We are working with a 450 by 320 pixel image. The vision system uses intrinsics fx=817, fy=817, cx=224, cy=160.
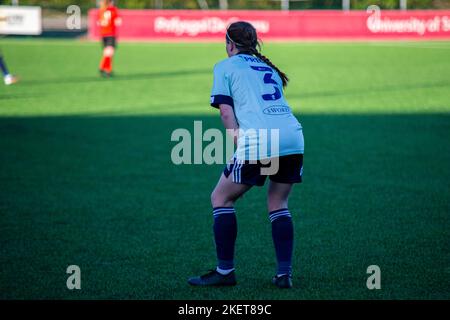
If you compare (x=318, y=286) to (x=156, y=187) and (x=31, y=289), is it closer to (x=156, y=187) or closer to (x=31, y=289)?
(x=31, y=289)

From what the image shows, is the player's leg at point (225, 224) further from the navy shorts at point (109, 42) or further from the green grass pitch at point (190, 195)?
the navy shorts at point (109, 42)

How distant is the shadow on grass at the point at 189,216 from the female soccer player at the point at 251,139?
0.30 meters

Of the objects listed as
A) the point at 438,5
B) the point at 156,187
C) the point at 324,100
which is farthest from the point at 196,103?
the point at 438,5

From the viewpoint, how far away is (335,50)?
29625 mm

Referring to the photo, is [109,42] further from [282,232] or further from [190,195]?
[282,232]

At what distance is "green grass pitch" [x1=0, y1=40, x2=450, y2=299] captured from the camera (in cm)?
587

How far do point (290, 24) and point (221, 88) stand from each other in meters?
30.7

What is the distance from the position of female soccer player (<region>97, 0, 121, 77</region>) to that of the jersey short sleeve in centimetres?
1722

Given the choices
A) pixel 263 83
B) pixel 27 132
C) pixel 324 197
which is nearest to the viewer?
pixel 263 83

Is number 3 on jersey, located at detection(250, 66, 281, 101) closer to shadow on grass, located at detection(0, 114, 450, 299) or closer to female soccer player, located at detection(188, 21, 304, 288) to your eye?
female soccer player, located at detection(188, 21, 304, 288)

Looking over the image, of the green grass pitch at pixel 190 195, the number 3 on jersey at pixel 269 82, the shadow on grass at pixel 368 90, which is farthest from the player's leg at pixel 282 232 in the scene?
the shadow on grass at pixel 368 90

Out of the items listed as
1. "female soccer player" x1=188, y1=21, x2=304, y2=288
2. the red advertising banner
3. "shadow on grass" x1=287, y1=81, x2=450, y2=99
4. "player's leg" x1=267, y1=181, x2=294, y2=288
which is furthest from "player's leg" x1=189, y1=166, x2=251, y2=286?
the red advertising banner

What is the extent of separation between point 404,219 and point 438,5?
30.7 meters

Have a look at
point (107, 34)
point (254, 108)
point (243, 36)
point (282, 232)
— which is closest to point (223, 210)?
point (282, 232)
